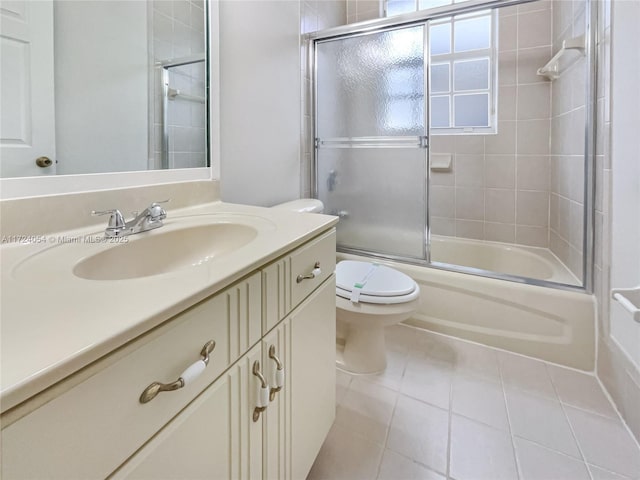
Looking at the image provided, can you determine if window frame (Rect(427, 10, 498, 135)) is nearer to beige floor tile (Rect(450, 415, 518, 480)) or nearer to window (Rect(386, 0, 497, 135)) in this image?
window (Rect(386, 0, 497, 135))

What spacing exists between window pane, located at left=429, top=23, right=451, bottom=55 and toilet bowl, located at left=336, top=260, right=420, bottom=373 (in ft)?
6.40

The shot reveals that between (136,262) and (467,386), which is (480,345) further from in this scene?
(136,262)

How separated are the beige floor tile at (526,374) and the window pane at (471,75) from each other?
195 cm

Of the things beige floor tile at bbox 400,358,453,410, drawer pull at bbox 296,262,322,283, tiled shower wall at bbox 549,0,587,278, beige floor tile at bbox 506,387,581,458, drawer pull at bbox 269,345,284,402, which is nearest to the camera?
drawer pull at bbox 269,345,284,402

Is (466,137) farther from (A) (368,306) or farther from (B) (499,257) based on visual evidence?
(A) (368,306)

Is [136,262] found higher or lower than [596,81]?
lower

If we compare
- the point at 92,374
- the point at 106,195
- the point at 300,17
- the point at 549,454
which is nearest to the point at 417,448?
the point at 549,454

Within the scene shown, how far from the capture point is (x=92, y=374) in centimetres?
35

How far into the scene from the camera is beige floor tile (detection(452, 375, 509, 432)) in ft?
4.25

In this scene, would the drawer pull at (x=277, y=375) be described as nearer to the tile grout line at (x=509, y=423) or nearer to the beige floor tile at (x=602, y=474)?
the tile grout line at (x=509, y=423)

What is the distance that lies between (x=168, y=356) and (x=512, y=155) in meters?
2.67

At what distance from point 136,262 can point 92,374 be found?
0.53 meters

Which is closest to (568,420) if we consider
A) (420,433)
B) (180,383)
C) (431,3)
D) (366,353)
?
(420,433)

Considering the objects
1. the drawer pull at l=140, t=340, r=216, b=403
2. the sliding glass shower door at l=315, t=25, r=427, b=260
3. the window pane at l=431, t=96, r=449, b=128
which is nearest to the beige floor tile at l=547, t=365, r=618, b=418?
the sliding glass shower door at l=315, t=25, r=427, b=260
